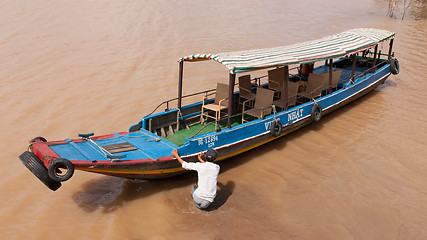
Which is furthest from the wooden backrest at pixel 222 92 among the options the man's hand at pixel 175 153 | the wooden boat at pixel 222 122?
the man's hand at pixel 175 153

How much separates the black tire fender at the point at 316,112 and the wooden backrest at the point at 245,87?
1639 mm

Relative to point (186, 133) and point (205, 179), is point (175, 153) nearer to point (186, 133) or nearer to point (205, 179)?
point (205, 179)

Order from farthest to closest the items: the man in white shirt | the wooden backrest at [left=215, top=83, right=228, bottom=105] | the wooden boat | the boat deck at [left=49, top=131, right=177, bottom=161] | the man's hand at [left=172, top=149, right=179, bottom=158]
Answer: the wooden backrest at [left=215, top=83, right=228, bottom=105] < the man's hand at [left=172, top=149, right=179, bottom=158] < the man in white shirt < the boat deck at [left=49, top=131, right=177, bottom=161] < the wooden boat

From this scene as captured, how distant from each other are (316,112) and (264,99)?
1.56 metres

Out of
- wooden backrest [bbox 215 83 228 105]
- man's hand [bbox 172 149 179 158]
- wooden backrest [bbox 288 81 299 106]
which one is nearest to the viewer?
man's hand [bbox 172 149 179 158]

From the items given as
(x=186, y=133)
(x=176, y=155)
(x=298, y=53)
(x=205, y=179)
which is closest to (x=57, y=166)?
(x=176, y=155)

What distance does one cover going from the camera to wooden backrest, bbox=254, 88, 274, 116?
8.44 m

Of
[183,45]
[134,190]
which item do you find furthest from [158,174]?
[183,45]

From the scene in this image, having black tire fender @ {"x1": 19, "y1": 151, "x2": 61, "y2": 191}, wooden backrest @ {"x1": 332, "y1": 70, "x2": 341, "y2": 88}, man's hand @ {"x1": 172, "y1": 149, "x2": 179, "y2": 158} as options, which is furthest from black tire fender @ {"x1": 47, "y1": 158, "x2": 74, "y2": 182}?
wooden backrest @ {"x1": 332, "y1": 70, "x2": 341, "y2": 88}

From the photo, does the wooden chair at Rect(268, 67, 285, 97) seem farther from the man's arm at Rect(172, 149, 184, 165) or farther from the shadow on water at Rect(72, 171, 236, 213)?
the man's arm at Rect(172, 149, 184, 165)

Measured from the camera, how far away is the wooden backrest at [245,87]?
9.05 meters

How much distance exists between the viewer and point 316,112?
9.09 m

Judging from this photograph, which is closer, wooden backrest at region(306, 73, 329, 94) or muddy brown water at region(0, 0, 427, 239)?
muddy brown water at region(0, 0, 427, 239)

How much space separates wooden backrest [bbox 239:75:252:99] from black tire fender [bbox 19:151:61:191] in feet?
16.9
